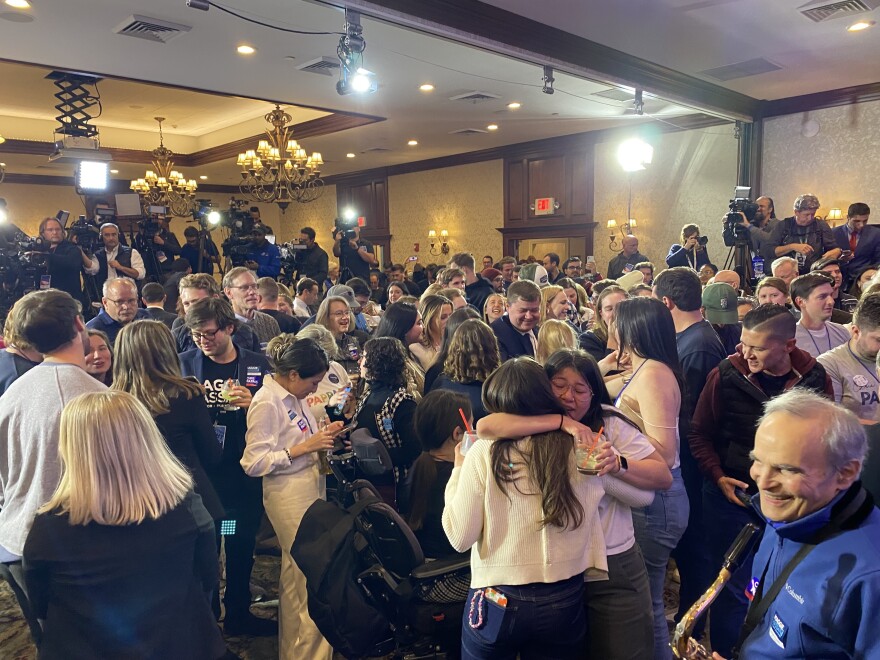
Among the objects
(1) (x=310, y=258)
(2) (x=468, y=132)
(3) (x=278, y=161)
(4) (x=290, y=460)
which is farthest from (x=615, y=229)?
(4) (x=290, y=460)

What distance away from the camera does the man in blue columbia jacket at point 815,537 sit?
40.6 inches

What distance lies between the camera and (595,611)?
62.7 inches

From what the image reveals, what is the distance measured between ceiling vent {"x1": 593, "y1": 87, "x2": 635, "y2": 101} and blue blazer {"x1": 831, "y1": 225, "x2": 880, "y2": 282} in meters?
2.83

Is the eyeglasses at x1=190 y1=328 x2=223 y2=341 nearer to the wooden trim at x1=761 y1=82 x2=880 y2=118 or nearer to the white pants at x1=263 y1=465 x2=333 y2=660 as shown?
the white pants at x1=263 y1=465 x2=333 y2=660

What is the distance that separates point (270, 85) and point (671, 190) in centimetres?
622

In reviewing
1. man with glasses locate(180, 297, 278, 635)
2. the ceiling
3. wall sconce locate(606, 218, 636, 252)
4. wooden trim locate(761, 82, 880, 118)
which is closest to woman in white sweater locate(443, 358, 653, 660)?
man with glasses locate(180, 297, 278, 635)

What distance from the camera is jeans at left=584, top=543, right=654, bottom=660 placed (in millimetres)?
1570

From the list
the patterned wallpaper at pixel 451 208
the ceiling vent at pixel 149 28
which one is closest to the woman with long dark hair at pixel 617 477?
the ceiling vent at pixel 149 28

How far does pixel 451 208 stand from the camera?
12.6 metres

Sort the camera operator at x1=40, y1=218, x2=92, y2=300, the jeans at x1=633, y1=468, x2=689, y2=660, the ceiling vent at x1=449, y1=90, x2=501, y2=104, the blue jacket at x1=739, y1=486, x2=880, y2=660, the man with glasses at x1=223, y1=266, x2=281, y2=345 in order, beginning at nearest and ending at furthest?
the blue jacket at x1=739, y1=486, x2=880, y2=660
the jeans at x1=633, y1=468, x2=689, y2=660
the man with glasses at x1=223, y1=266, x2=281, y2=345
the camera operator at x1=40, y1=218, x2=92, y2=300
the ceiling vent at x1=449, y1=90, x2=501, y2=104

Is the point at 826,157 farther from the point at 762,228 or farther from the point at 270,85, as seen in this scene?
the point at 270,85

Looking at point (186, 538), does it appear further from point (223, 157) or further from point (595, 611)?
point (223, 157)

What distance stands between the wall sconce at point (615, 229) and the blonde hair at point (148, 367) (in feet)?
28.5

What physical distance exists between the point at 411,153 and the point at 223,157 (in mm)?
→ 3617
